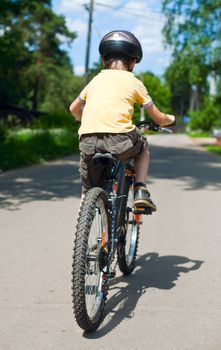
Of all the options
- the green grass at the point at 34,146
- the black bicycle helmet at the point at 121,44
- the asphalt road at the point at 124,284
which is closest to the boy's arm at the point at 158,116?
the black bicycle helmet at the point at 121,44

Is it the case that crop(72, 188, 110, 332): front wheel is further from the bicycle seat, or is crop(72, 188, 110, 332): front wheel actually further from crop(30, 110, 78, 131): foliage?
crop(30, 110, 78, 131): foliage

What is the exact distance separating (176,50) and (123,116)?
30.4m

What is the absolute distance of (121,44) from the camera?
13.1 ft

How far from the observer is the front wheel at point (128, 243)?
15.0 ft

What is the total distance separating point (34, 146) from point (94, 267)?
1635cm

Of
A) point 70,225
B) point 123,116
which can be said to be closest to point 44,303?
point 123,116

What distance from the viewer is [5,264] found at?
522cm

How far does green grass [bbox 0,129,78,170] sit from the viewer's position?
16203 millimetres

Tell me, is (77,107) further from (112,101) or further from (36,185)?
(36,185)

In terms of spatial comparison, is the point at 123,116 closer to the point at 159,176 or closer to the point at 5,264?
the point at 5,264

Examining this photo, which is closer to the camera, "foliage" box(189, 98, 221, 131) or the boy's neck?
the boy's neck

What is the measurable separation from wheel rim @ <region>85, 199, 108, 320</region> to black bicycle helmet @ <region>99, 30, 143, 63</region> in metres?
1.07

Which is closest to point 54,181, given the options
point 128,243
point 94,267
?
point 128,243

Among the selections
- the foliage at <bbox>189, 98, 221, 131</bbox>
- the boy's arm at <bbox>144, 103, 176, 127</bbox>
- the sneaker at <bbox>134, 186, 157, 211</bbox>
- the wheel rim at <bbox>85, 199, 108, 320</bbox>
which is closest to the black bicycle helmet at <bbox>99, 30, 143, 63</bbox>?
the boy's arm at <bbox>144, 103, 176, 127</bbox>
